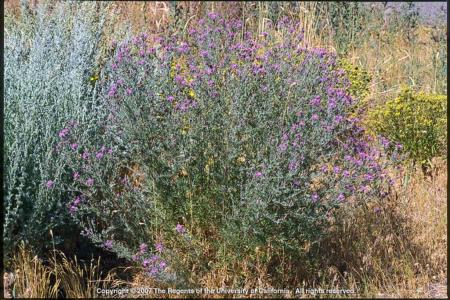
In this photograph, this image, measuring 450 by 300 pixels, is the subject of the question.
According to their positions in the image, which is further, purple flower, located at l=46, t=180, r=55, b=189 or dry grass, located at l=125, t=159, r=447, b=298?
dry grass, located at l=125, t=159, r=447, b=298

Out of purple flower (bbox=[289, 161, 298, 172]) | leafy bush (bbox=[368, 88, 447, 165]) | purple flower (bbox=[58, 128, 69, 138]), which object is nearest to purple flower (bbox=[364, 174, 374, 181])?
purple flower (bbox=[289, 161, 298, 172])

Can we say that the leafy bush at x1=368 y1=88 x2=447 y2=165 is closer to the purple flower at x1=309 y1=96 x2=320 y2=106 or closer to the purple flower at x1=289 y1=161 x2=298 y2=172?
the purple flower at x1=309 y1=96 x2=320 y2=106

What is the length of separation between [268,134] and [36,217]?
130cm

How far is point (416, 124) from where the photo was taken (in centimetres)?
500

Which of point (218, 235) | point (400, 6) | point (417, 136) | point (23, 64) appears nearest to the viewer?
point (218, 235)

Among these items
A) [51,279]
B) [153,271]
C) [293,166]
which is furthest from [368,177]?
[51,279]

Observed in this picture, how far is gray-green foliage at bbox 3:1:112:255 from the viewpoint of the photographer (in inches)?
136

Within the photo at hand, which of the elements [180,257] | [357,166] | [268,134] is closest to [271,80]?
[268,134]

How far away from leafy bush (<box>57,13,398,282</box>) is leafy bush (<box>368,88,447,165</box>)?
1438mm

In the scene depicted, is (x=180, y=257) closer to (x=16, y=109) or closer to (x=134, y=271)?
(x=134, y=271)

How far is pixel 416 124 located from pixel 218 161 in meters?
2.17

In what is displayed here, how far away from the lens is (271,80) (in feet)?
11.9

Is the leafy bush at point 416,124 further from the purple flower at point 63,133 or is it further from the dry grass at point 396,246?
the purple flower at point 63,133

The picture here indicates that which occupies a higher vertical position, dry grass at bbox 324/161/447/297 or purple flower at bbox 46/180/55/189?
purple flower at bbox 46/180/55/189
